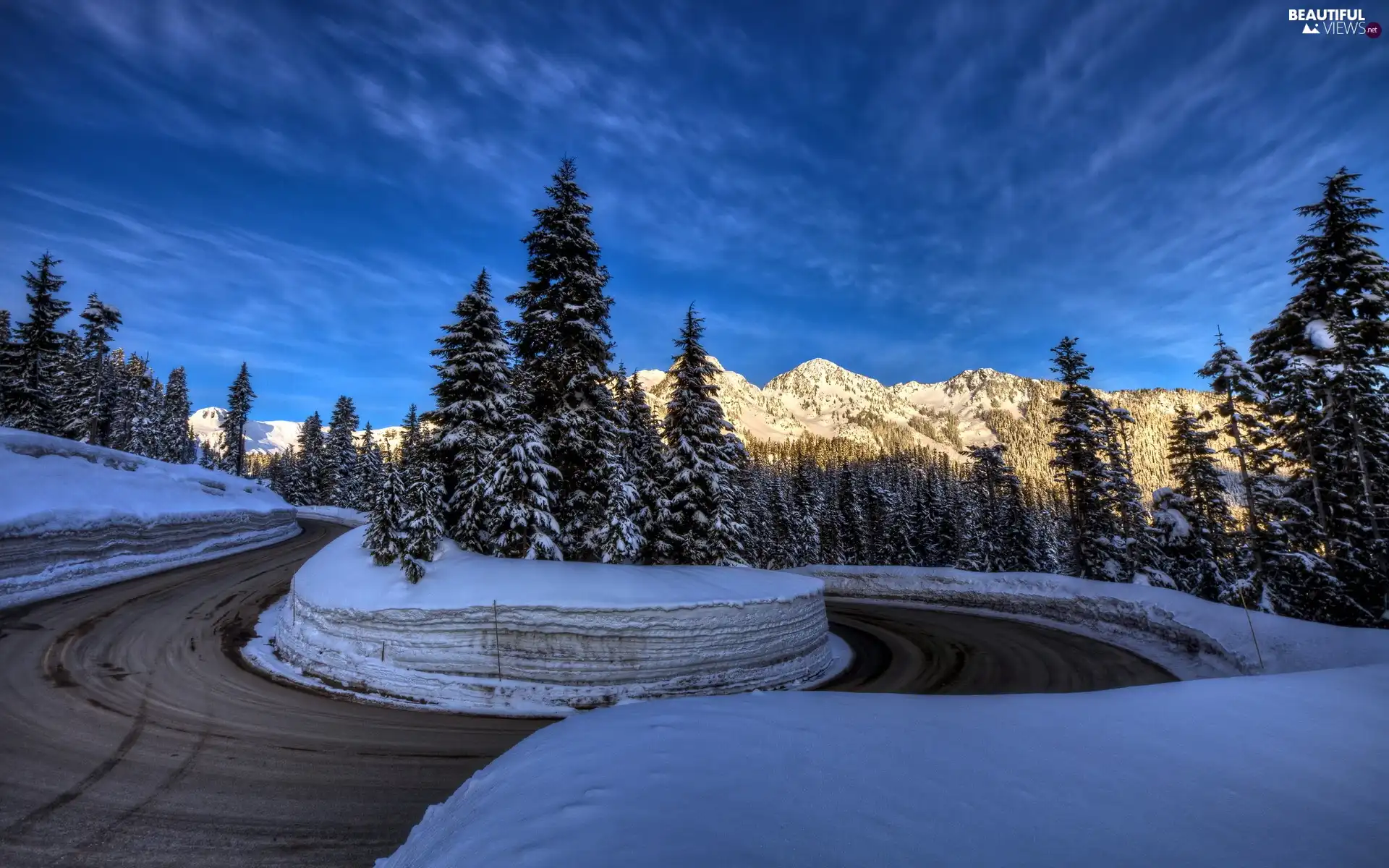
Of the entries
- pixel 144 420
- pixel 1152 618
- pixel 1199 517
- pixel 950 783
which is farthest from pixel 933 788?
pixel 144 420

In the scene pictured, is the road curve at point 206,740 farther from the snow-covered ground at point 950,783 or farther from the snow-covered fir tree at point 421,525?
the snow-covered ground at point 950,783

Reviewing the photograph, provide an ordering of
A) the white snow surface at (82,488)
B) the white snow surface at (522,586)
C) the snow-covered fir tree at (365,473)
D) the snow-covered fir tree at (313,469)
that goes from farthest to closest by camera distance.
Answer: the snow-covered fir tree at (313,469), the snow-covered fir tree at (365,473), the white snow surface at (82,488), the white snow surface at (522,586)

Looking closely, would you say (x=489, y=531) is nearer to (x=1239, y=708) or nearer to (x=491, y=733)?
(x=491, y=733)

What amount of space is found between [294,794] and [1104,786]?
897 centimetres

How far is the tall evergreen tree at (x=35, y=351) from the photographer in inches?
1401

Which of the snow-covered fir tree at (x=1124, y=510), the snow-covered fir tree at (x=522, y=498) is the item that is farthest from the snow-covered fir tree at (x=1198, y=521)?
the snow-covered fir tree at (x=522, y=498)

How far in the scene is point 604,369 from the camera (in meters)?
17.0

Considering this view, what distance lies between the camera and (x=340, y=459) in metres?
59.9

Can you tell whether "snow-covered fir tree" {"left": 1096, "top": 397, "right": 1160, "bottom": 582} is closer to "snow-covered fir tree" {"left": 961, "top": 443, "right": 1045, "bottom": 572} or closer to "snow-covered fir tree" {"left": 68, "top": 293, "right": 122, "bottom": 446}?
"snow-covered fir tree" {"left": 961, "top": 443, "right": 1045, "bottom": 572}

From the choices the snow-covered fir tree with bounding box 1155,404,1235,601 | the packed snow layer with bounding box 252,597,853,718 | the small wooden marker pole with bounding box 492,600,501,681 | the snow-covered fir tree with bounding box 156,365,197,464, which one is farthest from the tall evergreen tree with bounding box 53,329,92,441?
the snow-covered fir tree with bounding box 1155,404,1235,601

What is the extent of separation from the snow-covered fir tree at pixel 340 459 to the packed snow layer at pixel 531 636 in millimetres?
53403

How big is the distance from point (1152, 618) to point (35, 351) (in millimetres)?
63869

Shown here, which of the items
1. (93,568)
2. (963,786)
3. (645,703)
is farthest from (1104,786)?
(93,568)

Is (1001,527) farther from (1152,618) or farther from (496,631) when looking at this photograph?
(496,631)
